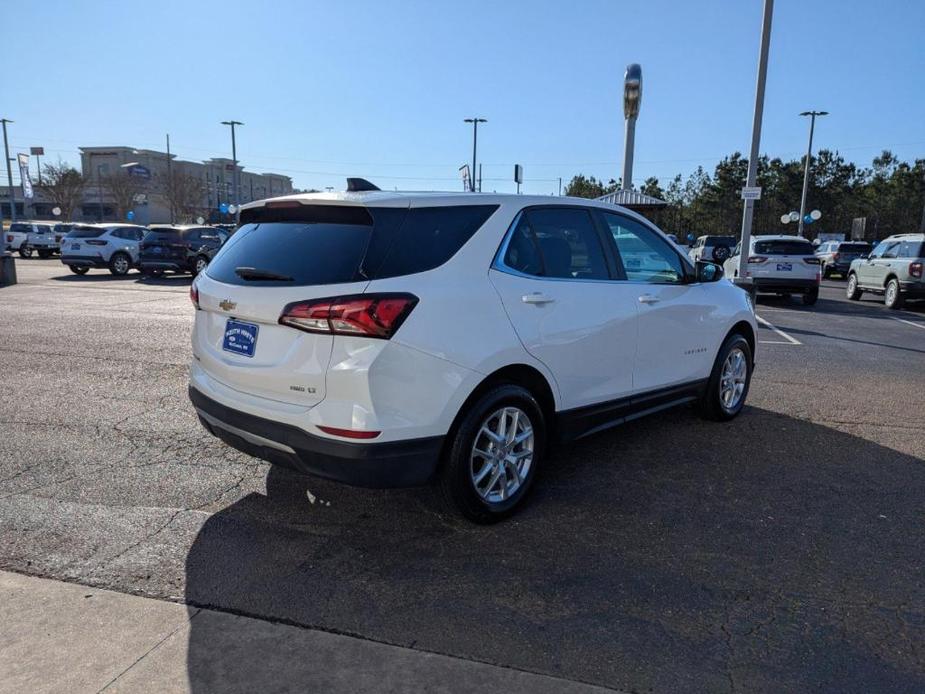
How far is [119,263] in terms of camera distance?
21.8 m

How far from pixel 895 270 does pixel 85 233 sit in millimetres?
22823

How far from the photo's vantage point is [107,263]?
2158 cm

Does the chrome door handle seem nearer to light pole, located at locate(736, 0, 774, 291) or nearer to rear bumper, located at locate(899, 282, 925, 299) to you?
light pole, located at locate(736, 0, 774, 291)

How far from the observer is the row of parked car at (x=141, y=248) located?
20375mm

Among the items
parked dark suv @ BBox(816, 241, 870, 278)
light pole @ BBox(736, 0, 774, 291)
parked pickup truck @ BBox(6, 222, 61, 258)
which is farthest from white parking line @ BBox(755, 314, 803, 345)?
parked pickup truck @ BBox(6, 222, 61, 258)

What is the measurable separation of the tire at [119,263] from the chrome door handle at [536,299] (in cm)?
2123

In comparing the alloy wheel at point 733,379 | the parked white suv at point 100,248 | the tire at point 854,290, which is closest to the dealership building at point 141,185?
the parked white suv at point 100,248

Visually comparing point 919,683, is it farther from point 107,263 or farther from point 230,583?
point 107,263

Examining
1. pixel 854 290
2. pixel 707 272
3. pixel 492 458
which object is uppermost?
pixel 707 272

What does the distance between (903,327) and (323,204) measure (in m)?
13.1

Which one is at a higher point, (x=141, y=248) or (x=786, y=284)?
(x=141, y=248)

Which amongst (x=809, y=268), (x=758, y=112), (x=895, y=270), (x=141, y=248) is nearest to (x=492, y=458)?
(x=758, y=112)

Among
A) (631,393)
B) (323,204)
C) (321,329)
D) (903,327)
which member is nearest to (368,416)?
(321,329)

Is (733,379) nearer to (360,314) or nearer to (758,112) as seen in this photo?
(360,314)
